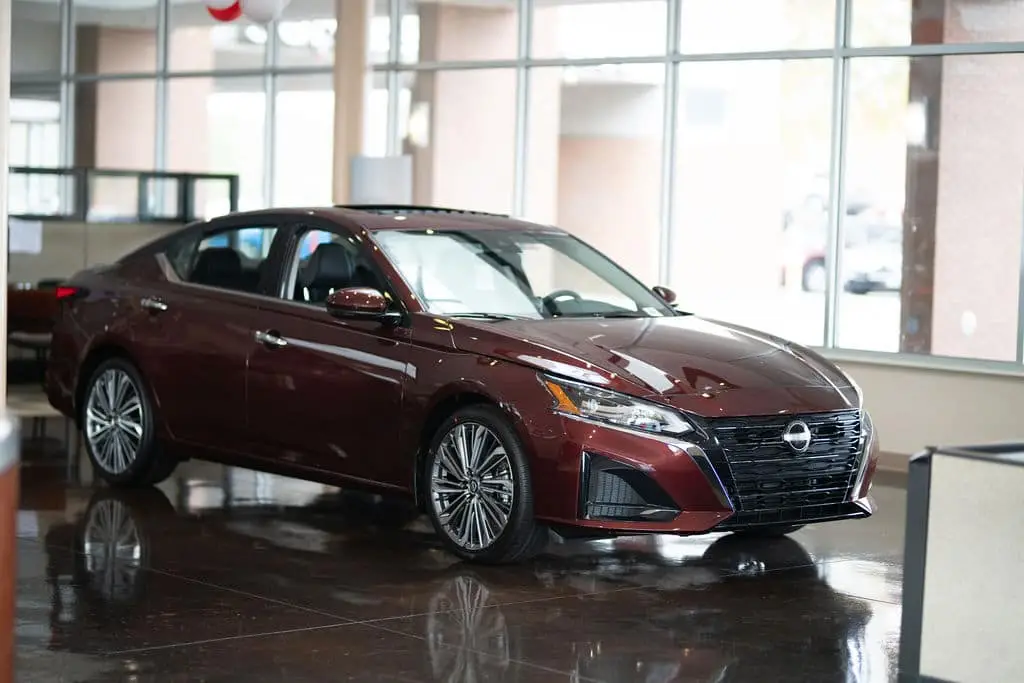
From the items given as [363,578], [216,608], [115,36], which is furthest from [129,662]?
[115,36]

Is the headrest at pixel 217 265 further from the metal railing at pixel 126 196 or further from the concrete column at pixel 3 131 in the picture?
the metal railing at pixel 126 196

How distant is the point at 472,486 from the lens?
7.50 metres

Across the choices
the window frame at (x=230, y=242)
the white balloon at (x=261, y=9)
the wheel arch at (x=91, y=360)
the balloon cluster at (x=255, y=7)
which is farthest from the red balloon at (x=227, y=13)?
the wheel arch at (x=91, y=360)

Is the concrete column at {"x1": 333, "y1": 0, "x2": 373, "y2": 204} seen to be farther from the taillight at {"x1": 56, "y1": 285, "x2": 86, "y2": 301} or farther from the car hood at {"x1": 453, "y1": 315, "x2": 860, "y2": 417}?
the car hood at {"x1": 453, "y1": 315, "x2": 860, "y2": 417}

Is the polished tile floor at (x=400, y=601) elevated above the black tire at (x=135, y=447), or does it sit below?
below

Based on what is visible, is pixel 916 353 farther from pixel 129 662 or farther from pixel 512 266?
pixel 129 662

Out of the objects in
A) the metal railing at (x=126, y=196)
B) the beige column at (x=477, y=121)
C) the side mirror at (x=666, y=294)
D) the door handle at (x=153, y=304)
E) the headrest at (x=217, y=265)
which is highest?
the beige column at (x=477, y=121)

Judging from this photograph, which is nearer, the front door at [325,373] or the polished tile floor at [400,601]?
the polished tile floor at [400,601]

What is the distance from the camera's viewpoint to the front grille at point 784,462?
7.16m

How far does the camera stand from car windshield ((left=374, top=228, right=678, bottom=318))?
8086 mm

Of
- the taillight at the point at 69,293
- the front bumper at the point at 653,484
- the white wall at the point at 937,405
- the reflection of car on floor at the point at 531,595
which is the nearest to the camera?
the reflection of car on floor at the point at 531,595

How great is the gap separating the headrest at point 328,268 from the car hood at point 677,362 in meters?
0.96

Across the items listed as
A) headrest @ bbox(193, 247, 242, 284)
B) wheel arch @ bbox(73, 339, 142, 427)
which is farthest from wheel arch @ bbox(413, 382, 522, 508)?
wheel arch @ bbox(73, 339, 142, 427)

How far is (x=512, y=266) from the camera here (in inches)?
330
